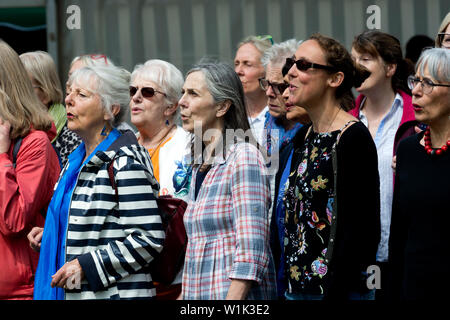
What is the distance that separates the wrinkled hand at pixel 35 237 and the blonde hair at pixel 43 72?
59.5 inches

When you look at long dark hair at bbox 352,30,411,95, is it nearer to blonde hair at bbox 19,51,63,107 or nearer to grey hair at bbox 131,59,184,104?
grey hair at bbox 131,59,184,104

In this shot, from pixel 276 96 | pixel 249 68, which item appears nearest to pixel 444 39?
pixel 276 96

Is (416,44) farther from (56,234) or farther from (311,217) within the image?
(56,234)

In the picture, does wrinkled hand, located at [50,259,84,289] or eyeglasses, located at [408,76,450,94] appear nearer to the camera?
eyeglasses, located at [408,76,450,94]

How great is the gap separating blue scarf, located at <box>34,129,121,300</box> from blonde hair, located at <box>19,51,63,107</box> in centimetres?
151

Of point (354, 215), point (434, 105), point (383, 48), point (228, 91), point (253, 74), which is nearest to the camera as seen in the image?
point (354, 215)

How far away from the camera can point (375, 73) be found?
4.73 metres

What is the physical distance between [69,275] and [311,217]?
119 centimetres

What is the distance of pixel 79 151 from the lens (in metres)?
4.20

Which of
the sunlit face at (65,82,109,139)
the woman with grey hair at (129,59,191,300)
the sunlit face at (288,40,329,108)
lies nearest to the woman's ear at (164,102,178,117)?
the woman with grey hair at (129,59,191,300)

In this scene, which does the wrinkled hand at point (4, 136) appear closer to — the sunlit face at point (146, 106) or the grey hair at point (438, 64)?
the sunlit face at point (146, 106)

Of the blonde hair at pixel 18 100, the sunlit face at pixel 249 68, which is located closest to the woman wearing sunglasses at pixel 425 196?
the blonde hair at pixel 18 100

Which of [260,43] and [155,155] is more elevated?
[260,43]

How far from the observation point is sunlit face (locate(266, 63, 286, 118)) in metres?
4.73
